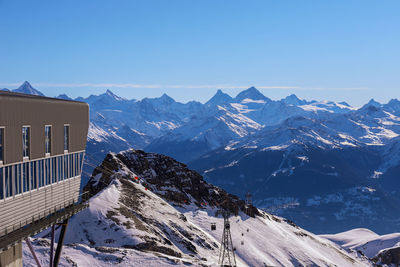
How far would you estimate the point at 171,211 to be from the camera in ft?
445

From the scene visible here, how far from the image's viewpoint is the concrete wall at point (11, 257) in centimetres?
3148

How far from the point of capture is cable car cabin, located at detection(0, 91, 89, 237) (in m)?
27.5

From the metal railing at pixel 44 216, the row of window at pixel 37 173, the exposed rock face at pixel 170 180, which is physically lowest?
the exposed rock face at pixel 170 180

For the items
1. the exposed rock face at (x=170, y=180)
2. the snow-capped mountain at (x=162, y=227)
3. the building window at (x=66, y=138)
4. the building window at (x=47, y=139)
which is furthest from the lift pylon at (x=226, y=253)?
the building window at (x=47, y=139)

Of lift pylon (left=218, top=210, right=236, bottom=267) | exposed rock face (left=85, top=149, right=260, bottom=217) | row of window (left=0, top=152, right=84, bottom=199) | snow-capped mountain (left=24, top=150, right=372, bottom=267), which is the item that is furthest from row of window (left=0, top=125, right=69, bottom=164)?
exposed rock face (left=85, top=149, right=260, bottom=217)

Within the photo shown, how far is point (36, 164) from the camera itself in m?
30.6

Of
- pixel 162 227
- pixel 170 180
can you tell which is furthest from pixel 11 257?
pixel 170 180

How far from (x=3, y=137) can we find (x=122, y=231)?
66490mm

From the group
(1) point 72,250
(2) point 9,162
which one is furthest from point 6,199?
(1) point 72,250

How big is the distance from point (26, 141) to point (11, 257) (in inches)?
355

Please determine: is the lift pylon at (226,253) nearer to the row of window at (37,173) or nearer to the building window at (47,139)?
the row of window at (37,173)

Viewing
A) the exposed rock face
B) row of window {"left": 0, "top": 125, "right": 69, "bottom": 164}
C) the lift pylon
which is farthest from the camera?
the exposed rock face

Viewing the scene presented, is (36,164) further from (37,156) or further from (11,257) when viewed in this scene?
(11,257)

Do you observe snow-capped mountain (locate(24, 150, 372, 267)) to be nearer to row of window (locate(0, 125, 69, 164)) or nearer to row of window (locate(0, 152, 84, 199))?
row of window (locate(0, 152, 84, 199))
